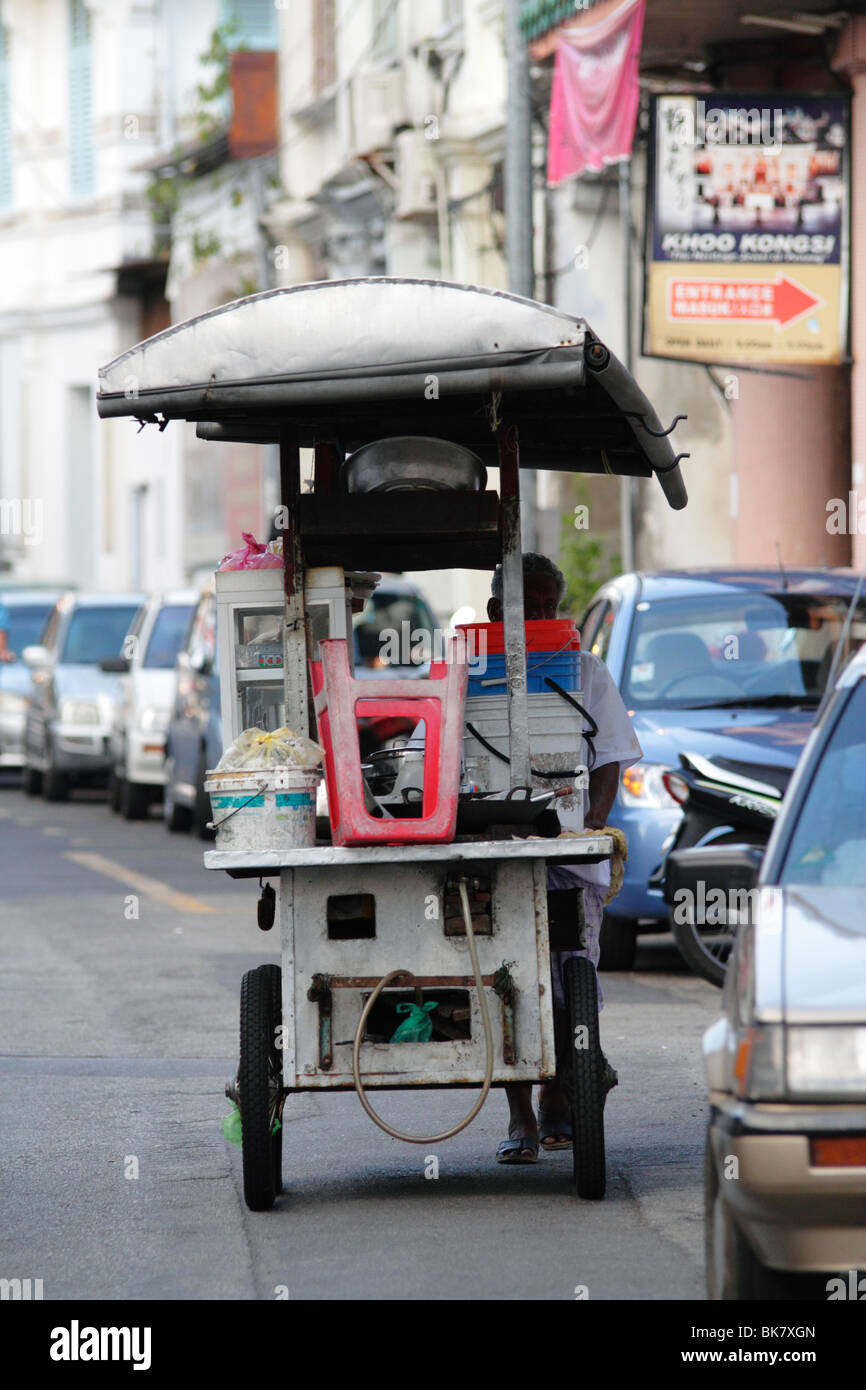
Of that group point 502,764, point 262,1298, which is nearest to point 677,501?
point 502,764

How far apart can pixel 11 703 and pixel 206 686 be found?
970cm

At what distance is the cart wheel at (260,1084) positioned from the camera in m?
6.59

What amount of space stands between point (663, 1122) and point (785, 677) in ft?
14.1

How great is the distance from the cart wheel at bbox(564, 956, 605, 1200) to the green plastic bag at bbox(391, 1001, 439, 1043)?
1.28 ft

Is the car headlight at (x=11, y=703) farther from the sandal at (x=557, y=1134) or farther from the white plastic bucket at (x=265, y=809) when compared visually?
the white plastic bucket at (x=265, y=809)

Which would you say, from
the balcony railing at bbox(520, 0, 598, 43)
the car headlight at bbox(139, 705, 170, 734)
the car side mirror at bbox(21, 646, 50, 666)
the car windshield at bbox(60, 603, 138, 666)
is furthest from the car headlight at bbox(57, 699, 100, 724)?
the balcony railing at bbox(520, 0, 598, 43)

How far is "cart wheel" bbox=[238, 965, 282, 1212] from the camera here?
6590 mm

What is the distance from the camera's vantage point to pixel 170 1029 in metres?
10.3

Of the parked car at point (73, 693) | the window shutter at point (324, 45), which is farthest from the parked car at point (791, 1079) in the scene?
the window shutter at point (324, 45)

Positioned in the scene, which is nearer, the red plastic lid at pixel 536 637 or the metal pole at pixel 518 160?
the red plastic lid at pixel 536 637

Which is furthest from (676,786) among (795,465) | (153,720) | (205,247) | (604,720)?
(205,247)

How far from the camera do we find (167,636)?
22672 mm

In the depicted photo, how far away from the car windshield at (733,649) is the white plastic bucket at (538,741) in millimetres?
4529

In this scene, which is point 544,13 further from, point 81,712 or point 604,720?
point 604,720
